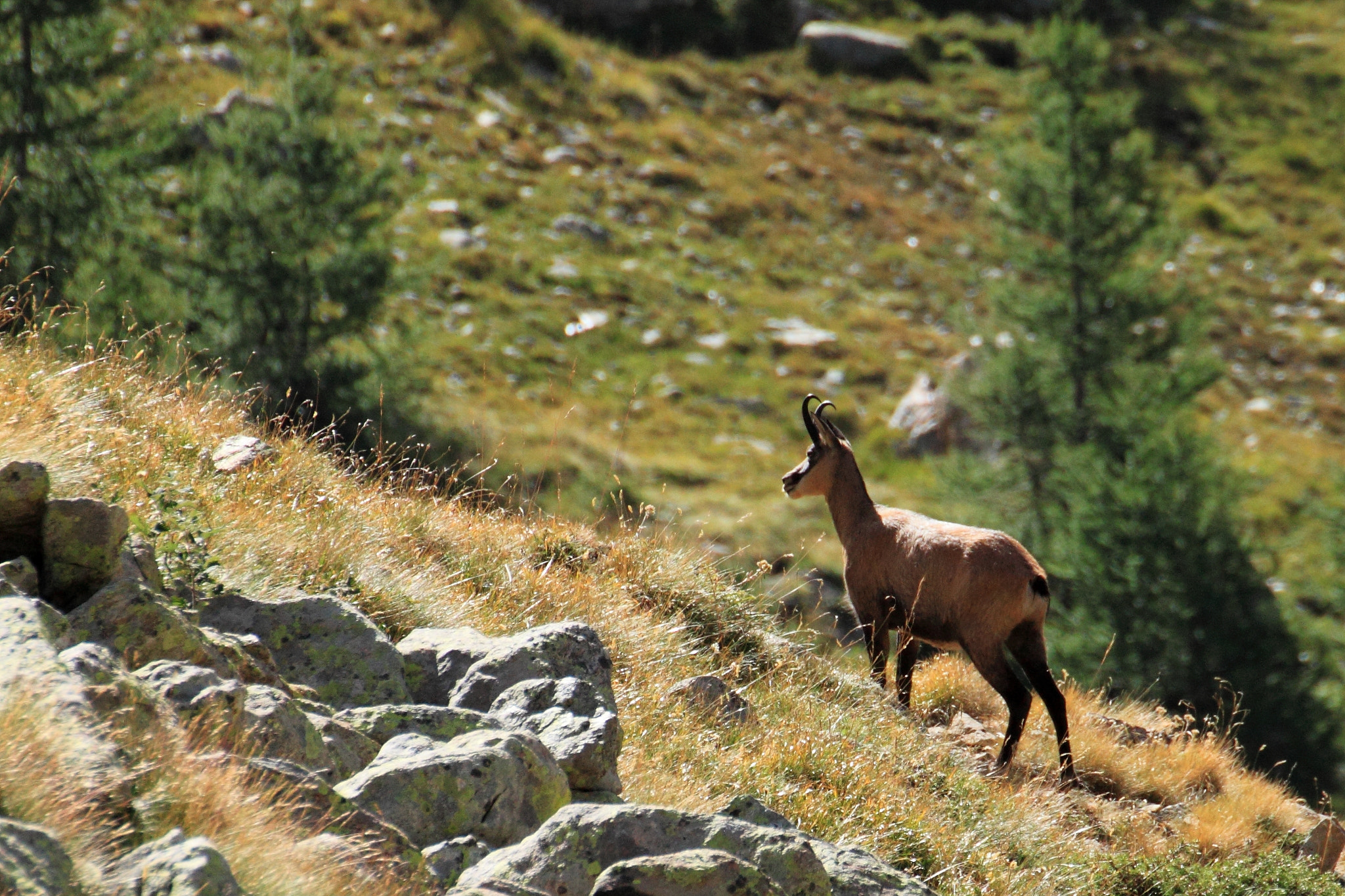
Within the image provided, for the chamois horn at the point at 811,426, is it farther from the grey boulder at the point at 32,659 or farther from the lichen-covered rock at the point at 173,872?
the lichen-covered rock at the point at 173,872

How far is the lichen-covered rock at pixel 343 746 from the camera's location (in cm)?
415

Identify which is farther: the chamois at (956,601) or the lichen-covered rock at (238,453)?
the chamois at (956,601)

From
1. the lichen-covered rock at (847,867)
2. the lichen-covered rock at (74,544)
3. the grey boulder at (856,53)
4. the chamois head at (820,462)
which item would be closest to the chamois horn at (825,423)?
the chamois head at (820,462)

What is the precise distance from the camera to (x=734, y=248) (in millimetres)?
35375

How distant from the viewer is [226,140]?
917 inches

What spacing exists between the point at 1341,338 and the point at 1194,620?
21.5 meters

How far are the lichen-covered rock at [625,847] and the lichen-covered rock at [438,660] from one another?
167 centimetres

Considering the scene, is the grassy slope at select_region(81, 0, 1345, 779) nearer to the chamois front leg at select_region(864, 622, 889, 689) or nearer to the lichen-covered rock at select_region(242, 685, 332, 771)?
the chamois front leg at select_region(864, 622, 889, 689)

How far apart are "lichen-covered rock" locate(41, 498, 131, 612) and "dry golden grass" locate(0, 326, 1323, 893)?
0.71m

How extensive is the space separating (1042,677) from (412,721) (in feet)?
15.6

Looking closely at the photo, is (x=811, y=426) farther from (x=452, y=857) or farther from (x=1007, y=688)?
(x=452, y=857)

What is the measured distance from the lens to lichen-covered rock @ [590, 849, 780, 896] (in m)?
3.39

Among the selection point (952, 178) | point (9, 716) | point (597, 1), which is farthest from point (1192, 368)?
point (597, 1)

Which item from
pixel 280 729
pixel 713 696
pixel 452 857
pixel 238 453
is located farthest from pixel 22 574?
pixel 713 696
